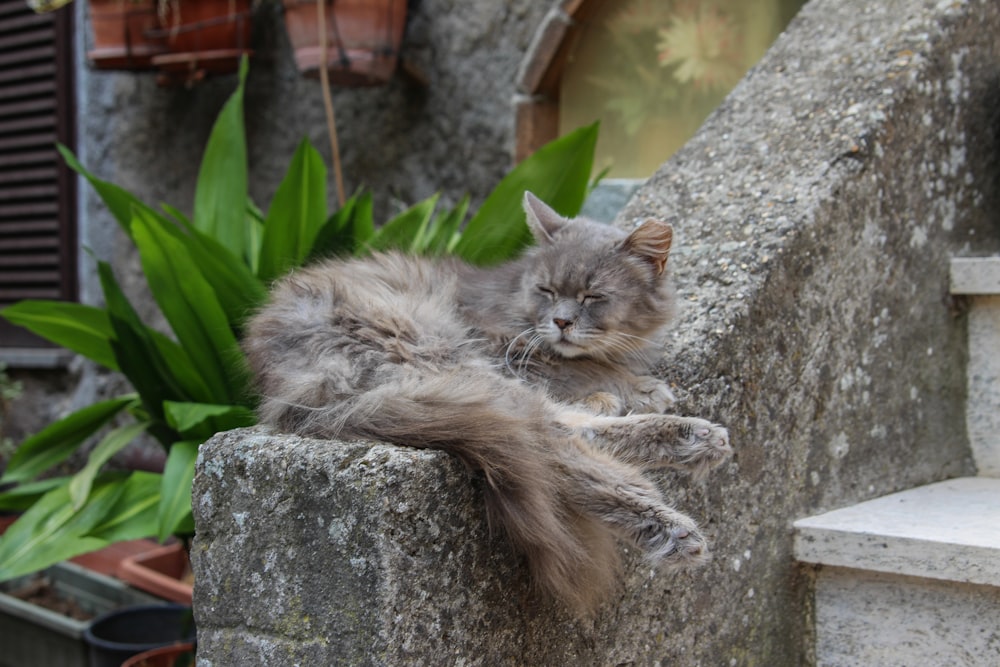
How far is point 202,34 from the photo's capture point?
4.52 m

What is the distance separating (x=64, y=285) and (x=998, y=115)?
483 cm

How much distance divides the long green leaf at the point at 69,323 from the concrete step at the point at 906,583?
189 centimetres

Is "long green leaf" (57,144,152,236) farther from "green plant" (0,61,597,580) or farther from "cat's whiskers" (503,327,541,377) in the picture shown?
"cat's whiskers" (503,327,541,377)

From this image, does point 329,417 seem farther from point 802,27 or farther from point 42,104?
point 42,104

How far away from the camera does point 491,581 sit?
1.25 metres

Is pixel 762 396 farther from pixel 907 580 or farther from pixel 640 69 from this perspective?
pixel 640 69

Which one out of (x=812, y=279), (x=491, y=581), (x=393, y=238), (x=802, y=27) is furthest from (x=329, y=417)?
(x=802, y=27)

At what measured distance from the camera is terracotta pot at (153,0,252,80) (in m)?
4.48

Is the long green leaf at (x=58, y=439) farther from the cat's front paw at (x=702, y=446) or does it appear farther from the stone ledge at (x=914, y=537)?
the stone ledge at (x=914, y=537)

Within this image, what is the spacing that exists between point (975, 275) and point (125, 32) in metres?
3.98

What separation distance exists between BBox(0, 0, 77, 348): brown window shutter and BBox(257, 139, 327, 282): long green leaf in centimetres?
Result: 322

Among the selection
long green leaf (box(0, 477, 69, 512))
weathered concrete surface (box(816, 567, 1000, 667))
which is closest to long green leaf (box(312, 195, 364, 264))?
long green leaf (box(0, 477, 69, 512))

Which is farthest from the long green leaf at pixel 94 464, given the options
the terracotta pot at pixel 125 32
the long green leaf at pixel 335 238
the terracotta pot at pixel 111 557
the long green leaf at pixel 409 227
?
the terracotta pot at pixel 125 32

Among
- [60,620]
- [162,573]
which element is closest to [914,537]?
[162,573]
